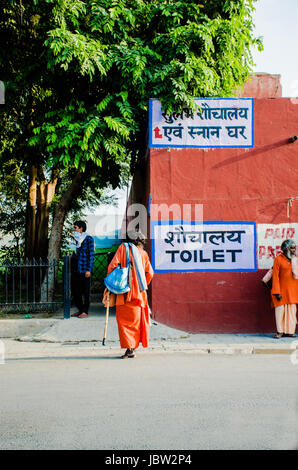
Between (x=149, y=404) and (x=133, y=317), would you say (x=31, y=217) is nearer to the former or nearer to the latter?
(x=133, y=317)

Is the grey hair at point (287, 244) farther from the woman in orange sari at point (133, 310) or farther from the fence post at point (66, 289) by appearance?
the fence post at point (66, 289)

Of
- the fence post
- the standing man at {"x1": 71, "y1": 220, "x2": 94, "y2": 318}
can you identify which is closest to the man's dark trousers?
the standing man at {"x1": 71, "y1": 220, "x2": 94, "y2": 318}

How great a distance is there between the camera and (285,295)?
8227 millimetres

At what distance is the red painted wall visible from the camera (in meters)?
8.73

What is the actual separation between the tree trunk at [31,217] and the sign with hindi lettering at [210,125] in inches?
330

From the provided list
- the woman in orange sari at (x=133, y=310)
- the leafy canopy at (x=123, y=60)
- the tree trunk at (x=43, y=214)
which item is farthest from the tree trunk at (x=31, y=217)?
the woman in orange sari at (x=133, y=310)

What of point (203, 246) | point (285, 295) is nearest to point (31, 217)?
point (203, 246)

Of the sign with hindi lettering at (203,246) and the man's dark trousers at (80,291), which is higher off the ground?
the sign with hindi lettering at (203,246)

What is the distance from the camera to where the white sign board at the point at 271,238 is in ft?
29.1

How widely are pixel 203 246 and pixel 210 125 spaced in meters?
2.39

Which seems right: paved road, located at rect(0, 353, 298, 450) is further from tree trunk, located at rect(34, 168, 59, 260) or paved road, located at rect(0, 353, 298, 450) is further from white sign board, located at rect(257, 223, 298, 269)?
tree trunk, located at rect(34, 168, 59, 260)

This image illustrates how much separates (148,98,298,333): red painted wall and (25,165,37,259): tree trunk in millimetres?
8608
